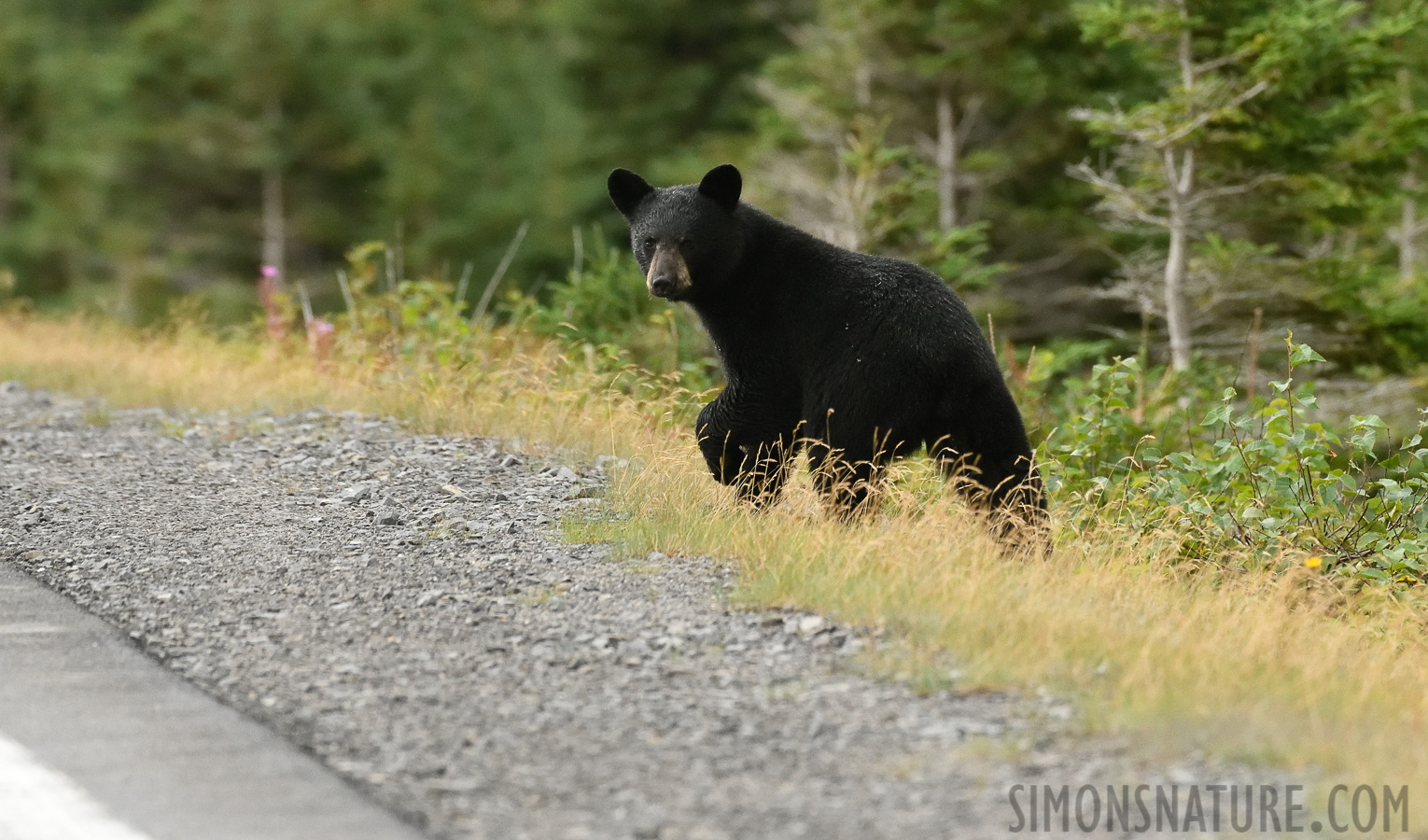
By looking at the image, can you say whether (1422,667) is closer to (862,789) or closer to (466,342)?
(862,789)

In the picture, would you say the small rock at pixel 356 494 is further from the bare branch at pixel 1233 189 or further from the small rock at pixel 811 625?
the bare branch at pixel 1233 189

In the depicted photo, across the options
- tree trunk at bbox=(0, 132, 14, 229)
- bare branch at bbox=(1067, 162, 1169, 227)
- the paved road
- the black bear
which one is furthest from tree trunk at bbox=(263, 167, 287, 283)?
the paved road

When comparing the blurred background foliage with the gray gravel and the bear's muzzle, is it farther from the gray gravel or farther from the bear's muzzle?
the gray gravel

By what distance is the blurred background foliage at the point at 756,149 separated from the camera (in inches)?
410

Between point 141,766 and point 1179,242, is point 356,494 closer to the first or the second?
point 141,766

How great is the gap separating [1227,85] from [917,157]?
6094 mm

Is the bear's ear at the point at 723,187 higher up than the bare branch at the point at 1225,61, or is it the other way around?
the bare branch at the point at 1225,61

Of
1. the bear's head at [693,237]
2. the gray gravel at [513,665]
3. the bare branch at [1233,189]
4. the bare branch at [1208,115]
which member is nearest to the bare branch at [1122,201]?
the bare branch at [1233,189]

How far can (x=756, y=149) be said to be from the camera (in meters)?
17.5

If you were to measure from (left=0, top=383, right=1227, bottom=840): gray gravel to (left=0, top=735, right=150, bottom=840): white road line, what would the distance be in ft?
1.64

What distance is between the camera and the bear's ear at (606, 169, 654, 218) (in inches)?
225

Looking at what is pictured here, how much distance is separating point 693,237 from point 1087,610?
2.15m

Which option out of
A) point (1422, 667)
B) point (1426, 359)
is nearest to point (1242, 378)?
point (1426, 359)

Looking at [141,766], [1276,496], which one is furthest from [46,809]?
[1276,496]
